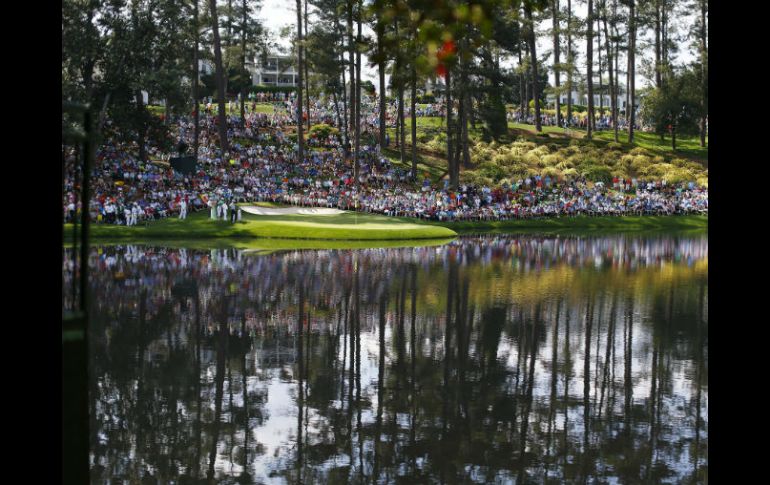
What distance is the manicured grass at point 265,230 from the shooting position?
3772 cm

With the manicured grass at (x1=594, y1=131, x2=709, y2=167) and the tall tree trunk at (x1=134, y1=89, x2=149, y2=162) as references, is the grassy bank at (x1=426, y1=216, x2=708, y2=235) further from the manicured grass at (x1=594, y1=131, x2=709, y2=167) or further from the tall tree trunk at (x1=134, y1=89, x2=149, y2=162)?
the tall tree trunk at (x1=134, y1=89, x2=149, y2=162)

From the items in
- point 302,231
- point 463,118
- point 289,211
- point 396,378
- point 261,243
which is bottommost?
point 396,378

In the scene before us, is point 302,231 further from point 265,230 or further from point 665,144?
point 665,144

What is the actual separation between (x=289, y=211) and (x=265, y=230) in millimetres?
6464

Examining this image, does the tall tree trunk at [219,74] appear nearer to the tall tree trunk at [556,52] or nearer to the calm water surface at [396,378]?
the tall tree trunk at [556,52]

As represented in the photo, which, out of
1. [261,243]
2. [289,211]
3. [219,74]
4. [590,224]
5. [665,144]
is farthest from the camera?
[665,144]

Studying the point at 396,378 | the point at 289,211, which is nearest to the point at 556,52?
the point at 289,211

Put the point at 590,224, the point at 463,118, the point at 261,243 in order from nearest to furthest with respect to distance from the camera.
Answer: the point at 261,243 → the point at 590,224 → the point at 463,118

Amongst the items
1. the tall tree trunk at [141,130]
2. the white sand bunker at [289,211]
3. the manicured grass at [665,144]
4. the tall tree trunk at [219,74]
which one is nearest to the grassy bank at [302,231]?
the white sand bunker at [289,211]

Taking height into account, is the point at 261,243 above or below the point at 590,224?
below

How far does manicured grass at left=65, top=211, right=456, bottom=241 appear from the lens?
124 ft

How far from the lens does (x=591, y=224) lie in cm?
4859

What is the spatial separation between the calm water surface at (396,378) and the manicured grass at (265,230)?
12.9 metres
